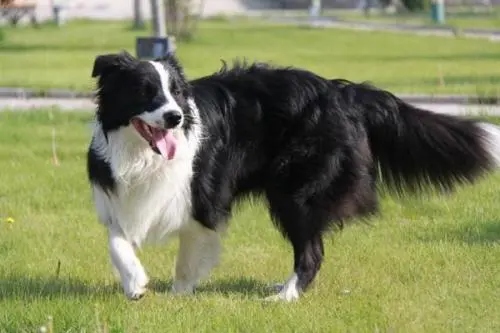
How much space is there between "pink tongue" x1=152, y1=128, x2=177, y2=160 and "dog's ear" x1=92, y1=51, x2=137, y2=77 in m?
0.43

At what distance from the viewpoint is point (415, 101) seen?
1744 cm

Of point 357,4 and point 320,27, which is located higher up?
point 320,27

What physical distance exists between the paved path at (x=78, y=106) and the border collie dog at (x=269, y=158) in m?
7.53

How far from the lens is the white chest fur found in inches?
243

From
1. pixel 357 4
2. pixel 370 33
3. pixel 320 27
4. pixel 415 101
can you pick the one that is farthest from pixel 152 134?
pixel 357 4

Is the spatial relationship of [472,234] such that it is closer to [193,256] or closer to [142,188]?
[193,256]

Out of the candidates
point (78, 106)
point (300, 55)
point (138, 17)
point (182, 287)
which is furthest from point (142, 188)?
point (138, 17)

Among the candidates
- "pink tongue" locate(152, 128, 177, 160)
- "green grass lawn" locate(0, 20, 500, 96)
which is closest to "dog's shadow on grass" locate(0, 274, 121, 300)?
"pink tongue" locate(152, 128, 177, 160)

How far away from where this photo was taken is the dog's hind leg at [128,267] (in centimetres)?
600

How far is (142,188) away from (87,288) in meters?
0.78

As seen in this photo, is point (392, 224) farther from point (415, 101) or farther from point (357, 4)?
point (357, 4)

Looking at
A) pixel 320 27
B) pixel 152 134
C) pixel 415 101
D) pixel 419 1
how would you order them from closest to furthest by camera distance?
pixel 152 134 < pixel 415 101 < pixel 320 27 < pixel 419 1

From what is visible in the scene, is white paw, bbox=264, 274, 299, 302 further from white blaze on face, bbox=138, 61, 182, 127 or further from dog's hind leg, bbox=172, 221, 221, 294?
white blaze on face, bbox=138, 61, 182, 127

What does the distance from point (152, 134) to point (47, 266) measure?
1630 mm
